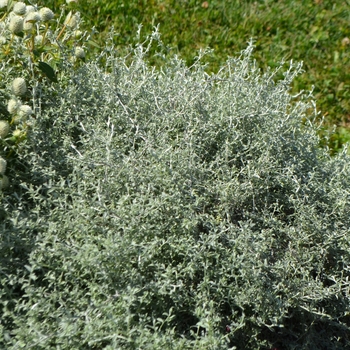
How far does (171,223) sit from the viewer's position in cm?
227

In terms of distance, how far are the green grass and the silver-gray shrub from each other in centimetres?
187

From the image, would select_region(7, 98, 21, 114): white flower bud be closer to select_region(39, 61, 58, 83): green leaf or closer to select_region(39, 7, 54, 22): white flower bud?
select_region(39, 61, 58, 83): green leaf

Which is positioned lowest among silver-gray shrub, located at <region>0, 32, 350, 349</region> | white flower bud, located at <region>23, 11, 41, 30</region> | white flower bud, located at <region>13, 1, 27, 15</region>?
silver-gray shrub, located at <region>0, 32, 350, 349</region>

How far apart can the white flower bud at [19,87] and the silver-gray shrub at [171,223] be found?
0.52 feet

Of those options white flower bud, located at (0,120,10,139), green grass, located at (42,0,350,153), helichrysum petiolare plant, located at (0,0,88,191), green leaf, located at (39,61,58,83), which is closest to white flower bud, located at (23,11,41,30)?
helichrysum petiolare plant, located at (0,0,88,191)

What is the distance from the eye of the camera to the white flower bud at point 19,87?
7.72ft

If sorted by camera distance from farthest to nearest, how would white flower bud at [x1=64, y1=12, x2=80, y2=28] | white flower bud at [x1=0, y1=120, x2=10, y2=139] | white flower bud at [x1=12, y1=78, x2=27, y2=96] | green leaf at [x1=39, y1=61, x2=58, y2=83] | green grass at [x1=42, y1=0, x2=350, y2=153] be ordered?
green grass at [x1=42, y1=0, x2=350, y2=153] → white flower bud at [x1=64, y1=12, x2=80, y2=28] → green leaf at [x1=39, y1=61, x2=58, y2=83] → white flower bud at [x1=12, y1=78, x2=27, y2=96] → white flower bud at [x1=0, y1=120, x2=10, y2=139]

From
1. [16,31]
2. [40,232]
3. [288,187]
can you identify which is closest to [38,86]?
[16,31]

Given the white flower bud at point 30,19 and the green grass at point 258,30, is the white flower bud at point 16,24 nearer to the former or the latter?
the white flower bud at point 30,19

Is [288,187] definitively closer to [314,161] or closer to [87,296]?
[314,161]

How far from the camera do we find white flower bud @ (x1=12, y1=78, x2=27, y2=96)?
92.7 inches

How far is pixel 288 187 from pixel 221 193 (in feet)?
1.23

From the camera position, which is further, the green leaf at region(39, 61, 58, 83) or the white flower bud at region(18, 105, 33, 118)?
the green leaf at region(39, 61, 58, 83)

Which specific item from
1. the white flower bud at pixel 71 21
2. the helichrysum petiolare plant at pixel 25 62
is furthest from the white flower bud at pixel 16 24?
the white flower bud at pixel 71 21
